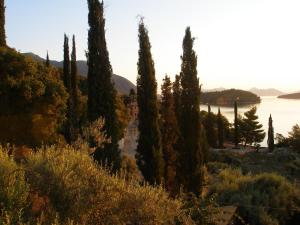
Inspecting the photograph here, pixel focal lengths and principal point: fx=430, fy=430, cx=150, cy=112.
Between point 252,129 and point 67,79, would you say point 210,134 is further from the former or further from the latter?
point 67,79

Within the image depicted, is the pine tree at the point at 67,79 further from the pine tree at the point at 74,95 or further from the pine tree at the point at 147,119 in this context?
the pine tree at the point at 147,119

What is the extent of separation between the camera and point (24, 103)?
24.0 metres

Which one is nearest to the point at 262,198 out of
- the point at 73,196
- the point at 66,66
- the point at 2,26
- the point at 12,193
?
the point at 73,196

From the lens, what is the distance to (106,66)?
2153cm

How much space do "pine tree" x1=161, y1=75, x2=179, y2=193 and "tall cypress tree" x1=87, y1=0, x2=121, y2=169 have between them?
14.3 feet

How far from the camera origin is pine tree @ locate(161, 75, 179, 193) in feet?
77.8

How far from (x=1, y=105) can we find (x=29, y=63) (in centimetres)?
304

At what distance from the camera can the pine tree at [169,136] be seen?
2372 cm

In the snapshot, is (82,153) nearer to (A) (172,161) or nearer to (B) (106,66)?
(B) (106,66)

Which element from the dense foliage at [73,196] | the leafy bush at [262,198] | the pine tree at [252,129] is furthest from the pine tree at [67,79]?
the pine tree at [252,129]

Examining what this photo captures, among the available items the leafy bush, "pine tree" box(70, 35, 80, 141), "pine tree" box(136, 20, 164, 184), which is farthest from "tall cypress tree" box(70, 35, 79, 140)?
the leafy bush

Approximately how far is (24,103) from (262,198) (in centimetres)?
1439

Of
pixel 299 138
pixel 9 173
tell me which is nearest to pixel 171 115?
pixel 9 173

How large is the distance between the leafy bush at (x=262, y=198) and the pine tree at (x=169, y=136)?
6.04 metres
